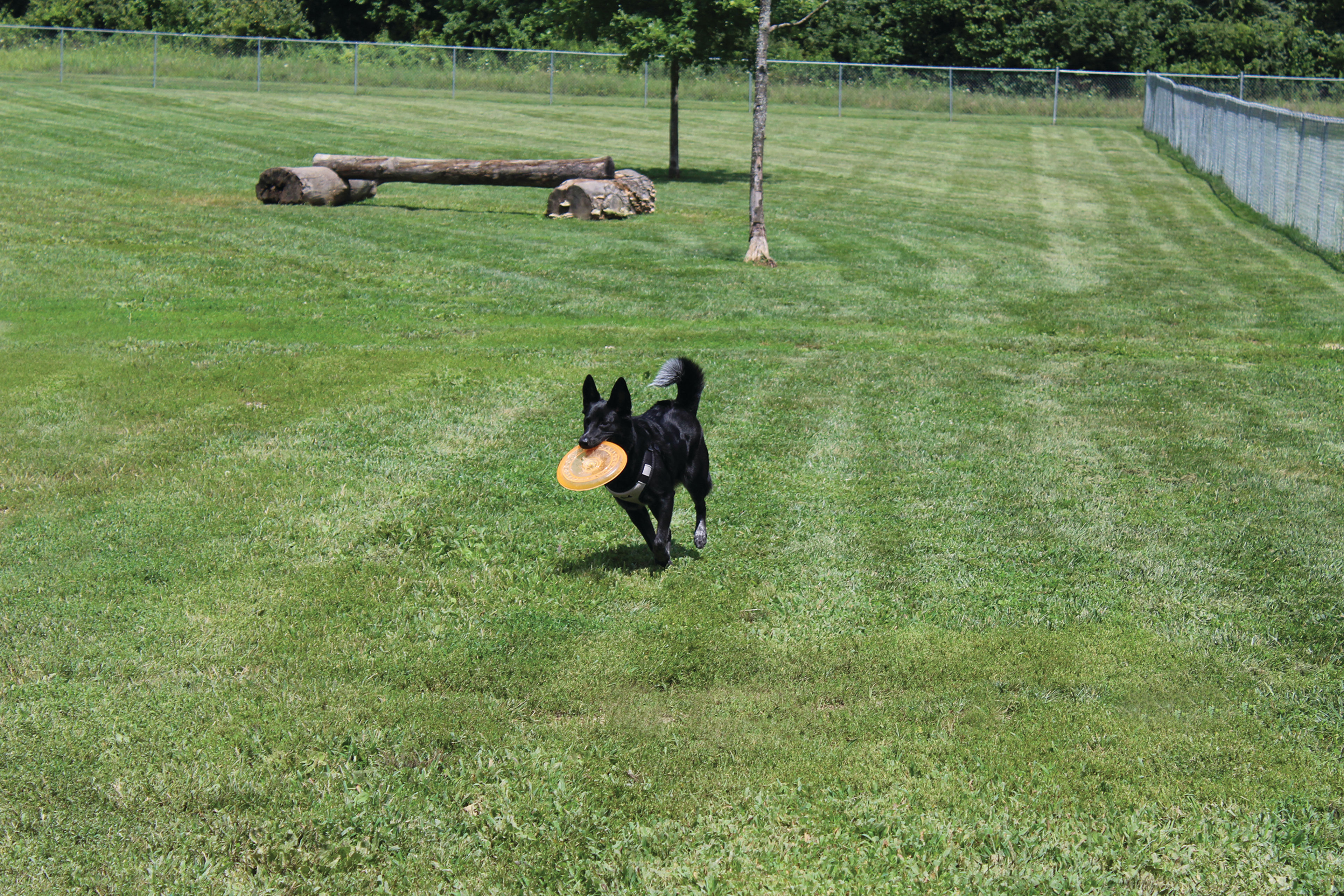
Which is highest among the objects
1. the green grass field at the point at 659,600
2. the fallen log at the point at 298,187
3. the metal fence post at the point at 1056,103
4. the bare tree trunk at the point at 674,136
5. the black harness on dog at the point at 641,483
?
the metal fence post at the point at 1056,103

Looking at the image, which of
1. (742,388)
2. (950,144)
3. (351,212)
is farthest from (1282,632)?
(950,144)

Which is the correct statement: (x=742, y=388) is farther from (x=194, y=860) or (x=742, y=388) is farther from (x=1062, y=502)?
(x=194, y=860)

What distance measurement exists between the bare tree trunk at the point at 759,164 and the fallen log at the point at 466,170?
17.8 feet

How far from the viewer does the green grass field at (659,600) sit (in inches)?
189

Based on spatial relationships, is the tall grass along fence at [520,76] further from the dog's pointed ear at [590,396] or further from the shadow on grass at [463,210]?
the dog's pointed ear at [590,396]

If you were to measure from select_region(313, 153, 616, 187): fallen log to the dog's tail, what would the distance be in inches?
735

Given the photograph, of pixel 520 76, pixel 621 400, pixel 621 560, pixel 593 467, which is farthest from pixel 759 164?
pixel 520 76

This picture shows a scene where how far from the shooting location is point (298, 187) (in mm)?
24031

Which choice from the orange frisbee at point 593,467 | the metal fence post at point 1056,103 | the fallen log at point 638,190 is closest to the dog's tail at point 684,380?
the orange frisbee at point 593,467

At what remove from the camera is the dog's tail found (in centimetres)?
722

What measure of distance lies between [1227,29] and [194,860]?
70.2m

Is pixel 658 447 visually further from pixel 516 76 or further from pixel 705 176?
pixel 516 76

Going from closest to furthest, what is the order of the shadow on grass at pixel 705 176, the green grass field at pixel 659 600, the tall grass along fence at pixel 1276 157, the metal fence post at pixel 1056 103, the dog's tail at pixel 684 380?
the green grass field at pixel 659 600, the dog's tail at pixel 684 380, the tall grass along fence at pixel 1276 157, the shadow on grass at pixel 705 176, the metal fence post at pixel 1056 103

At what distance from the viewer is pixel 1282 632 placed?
6633mm
